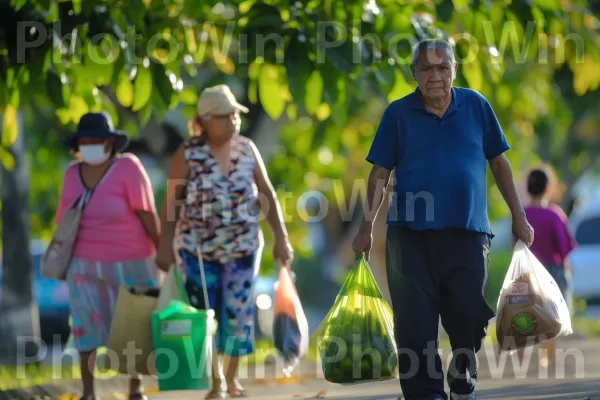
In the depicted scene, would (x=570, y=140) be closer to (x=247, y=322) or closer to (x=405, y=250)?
(x=247, y=322)

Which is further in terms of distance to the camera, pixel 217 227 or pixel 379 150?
pixel 217 227

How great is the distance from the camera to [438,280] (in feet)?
25.0

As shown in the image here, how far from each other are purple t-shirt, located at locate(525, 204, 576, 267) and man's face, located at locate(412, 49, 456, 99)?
4.18 meters

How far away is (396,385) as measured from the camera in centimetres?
1035

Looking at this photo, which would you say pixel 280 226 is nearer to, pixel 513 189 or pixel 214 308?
pixel 214 308

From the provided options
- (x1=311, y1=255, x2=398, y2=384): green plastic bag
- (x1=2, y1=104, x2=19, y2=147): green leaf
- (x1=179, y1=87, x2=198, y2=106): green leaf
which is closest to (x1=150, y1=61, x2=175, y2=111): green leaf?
(x1=2, y1=104, x2=19, y2=147): green leaf

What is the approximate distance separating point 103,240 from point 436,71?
2.90m

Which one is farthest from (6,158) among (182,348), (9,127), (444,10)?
(182,348)

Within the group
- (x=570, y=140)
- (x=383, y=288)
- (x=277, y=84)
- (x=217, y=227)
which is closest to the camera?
(x=217, y=227)

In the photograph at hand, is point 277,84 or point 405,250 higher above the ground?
point 277,84

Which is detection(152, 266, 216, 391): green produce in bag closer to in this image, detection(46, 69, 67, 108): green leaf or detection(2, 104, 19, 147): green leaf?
detection(46, 69, 67, 108): green leaf

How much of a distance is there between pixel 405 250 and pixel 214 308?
2210 mm

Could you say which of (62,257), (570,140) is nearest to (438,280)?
(62,257)

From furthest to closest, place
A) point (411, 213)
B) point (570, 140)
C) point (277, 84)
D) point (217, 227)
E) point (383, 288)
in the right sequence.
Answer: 1. point (570, 140)
2. point (383, 288)
3. point (277, 84)
4. point (217, 227)
5. point (411, 213)
